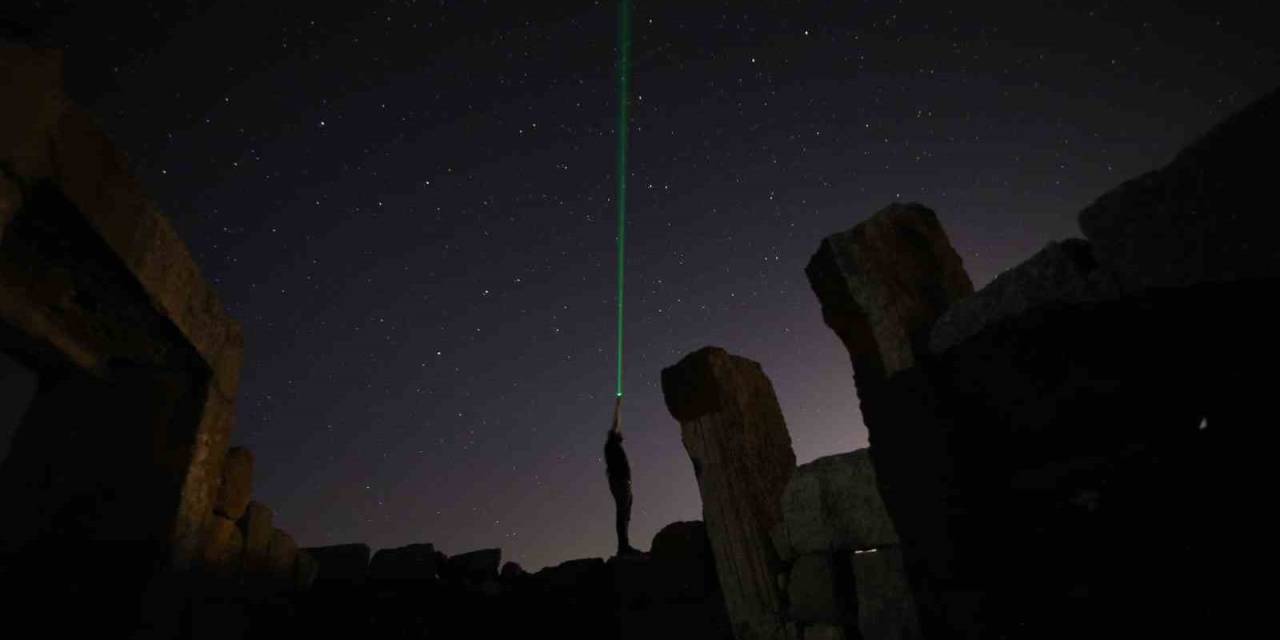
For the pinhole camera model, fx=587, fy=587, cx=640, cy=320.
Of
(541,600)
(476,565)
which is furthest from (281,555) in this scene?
(541,600)

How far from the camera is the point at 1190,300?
152 centimetres

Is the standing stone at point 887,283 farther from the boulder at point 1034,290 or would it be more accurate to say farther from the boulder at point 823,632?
the boulder at point 823,632

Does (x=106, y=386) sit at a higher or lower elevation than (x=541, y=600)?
higher

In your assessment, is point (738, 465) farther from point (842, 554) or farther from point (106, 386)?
point (106, 386)

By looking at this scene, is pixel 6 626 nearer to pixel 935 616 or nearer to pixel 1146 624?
pixel 935 616

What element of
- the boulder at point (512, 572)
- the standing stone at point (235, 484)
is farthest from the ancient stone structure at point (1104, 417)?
the standing stone at point (235, 484)

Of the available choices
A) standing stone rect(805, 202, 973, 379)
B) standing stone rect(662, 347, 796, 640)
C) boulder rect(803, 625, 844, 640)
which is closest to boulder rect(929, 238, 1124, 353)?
standing stone rect(805, 202, 973, 379)

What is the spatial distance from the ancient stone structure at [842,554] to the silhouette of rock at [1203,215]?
1.48 meters

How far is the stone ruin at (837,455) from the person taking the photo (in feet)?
4.90

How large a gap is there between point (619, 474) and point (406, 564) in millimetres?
2225

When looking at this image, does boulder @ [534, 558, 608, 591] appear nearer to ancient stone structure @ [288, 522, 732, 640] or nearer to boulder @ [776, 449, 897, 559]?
ancient stone structure @ [288, 522, 732, 640]

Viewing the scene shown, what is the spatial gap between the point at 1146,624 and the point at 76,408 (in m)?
5.61

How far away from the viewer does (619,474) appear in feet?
20.0

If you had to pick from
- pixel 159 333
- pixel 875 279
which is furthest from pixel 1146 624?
pixel 159 333
